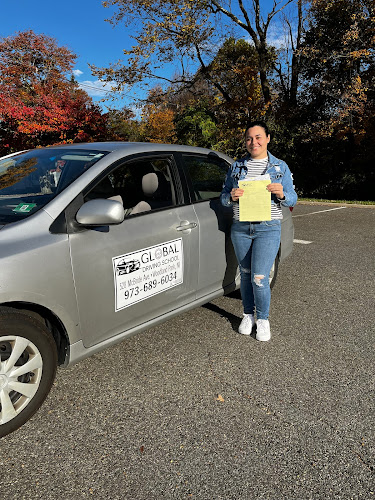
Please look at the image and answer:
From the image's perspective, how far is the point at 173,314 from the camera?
304cm

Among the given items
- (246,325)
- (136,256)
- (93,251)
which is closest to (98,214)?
(93,251)

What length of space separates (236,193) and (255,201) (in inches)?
6.2

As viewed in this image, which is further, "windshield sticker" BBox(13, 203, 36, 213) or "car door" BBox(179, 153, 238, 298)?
"car door" BBox(179, 153, 238, 298)

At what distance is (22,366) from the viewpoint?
2139mm

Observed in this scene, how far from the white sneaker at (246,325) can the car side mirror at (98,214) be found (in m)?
1.67

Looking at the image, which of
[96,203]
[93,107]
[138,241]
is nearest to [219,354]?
[138,241]

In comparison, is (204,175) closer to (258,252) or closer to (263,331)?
(258,252)

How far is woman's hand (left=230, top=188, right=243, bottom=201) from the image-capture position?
3082 millimetres

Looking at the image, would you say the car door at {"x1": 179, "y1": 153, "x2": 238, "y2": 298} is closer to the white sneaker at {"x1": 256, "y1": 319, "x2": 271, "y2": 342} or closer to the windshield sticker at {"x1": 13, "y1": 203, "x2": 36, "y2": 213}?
the white sneaker at {"x1": 256, "y1": 319, "x2": 271, "y2": 342}

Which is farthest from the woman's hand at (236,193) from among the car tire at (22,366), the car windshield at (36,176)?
the car tire at (22,366)

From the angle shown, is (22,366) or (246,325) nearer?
(22,366)

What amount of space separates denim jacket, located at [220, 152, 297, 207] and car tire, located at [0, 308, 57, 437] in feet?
5.75

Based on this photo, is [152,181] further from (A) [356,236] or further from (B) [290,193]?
(A) [356,236]

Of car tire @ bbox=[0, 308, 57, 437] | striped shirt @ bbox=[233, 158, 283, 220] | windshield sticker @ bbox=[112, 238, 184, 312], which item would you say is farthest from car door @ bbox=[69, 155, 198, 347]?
striped shirt @ bbox=[233, 158, 283, 220]
